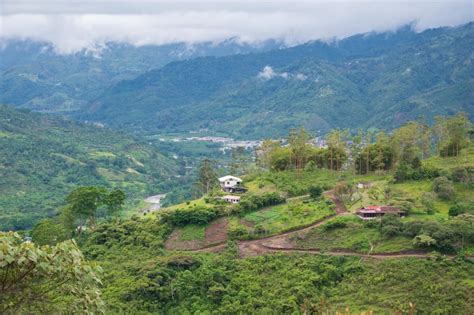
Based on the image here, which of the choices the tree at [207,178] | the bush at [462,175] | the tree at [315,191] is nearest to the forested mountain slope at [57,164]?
the tree at [207,178]

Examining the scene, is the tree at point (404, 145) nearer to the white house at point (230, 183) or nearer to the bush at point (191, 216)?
the white house at point (230, 183)

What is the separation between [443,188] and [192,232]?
17.4m

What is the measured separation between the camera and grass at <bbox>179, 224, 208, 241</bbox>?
38.7 m

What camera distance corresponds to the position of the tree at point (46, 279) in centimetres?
880

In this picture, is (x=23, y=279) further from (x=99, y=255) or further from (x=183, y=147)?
(x=183, y=147)

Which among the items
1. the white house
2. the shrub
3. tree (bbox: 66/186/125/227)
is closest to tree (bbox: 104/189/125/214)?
tree (bbox: 66/186/125/227)

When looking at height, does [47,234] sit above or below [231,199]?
below

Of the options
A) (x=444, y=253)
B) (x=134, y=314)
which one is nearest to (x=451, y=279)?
(x=444, y=253)

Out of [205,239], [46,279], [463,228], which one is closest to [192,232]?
[205,239]

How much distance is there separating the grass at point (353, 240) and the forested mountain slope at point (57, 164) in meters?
46.9

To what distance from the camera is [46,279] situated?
9383mm

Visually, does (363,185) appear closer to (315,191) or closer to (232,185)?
(315,191)

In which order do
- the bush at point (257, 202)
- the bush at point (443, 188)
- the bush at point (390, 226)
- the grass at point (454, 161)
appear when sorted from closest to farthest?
the bush at point (390, 226) → the bush at point (443, 188) → the bush at point (257, 202) → the grass at point (454, 161)

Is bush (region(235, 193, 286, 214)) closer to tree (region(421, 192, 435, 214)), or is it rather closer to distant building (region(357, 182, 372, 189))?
distant building (region(357, 182, 372, 189))
